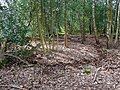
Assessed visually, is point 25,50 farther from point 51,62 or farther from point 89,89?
point 89,89

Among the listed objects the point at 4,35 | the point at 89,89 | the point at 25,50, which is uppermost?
the point at 4,35

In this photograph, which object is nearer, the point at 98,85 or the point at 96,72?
the point at 98,85

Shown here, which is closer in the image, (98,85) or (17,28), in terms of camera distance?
(98,85)

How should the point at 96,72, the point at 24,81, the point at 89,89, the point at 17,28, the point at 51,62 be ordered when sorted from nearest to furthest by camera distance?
the point at 89,89, the point at 24,81, the point at 96,72, the point at 17,28, the point at 51,62

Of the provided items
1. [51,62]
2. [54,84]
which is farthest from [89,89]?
[51,62]

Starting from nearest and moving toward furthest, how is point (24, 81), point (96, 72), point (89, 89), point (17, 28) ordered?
point (89, 89)
point (24, 81)
point (96, 72)
point (17, 28)

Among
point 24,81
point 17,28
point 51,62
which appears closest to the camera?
point 24,81

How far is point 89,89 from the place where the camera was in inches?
259

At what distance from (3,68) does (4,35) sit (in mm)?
1108

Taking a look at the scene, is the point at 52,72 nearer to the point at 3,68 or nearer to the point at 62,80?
the point at 62,80

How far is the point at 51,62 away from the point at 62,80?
2.30m

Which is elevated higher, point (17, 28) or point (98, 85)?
point (17, 28)

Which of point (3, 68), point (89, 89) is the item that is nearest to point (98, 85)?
point (89, 89)

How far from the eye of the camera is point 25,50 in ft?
30.1
